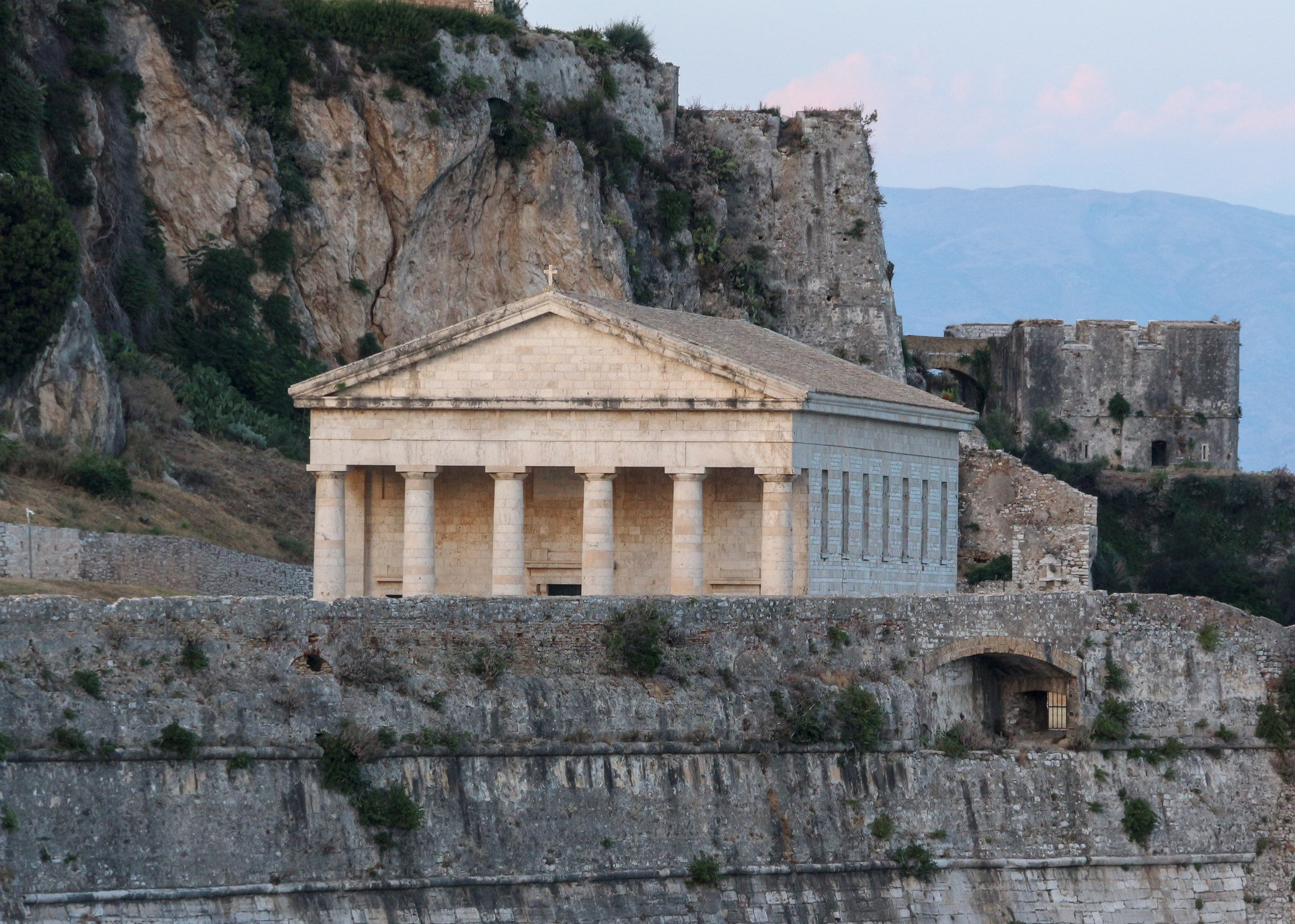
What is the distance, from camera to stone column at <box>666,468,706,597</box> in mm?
58781

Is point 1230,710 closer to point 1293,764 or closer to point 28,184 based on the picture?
point 1293,764

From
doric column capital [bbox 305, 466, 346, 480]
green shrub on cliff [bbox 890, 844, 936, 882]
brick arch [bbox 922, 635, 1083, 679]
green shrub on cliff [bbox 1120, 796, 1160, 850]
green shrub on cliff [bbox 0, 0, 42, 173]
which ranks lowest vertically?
green shrub on cliff [bbox 890, 844, 936, 882]

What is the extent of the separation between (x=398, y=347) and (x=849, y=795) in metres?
14.2

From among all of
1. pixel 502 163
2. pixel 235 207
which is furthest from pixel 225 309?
pixel 502 163

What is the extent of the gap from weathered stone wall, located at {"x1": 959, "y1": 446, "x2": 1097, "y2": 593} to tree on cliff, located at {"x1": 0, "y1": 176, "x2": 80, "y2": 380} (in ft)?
77.9

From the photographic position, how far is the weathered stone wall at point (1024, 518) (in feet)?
253

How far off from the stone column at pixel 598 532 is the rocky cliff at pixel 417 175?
827 inches

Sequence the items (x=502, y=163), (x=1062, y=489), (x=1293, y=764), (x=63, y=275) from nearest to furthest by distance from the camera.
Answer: (x=1293, y=764) < (x=63, y=275) < (x=1062, y=489) < (x=502, y=163)

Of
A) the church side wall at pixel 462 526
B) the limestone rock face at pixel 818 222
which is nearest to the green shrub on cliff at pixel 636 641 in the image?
the church side wall at pixel 462 526

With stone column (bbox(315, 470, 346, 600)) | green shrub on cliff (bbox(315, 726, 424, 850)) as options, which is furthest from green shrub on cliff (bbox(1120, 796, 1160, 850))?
stone column (bbox(315, 470, 346, 600))

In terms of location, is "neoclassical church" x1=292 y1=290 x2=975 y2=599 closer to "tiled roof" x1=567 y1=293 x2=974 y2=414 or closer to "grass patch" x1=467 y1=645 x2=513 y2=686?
"tiled roof" x1=567 y1=293 x2=974 y2=414

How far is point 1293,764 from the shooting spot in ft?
180

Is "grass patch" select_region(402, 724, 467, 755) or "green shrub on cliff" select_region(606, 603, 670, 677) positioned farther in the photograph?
"green shrub on cliff" select_region(606, 603, 670, 677)

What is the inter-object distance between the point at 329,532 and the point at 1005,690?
13.9 meters
